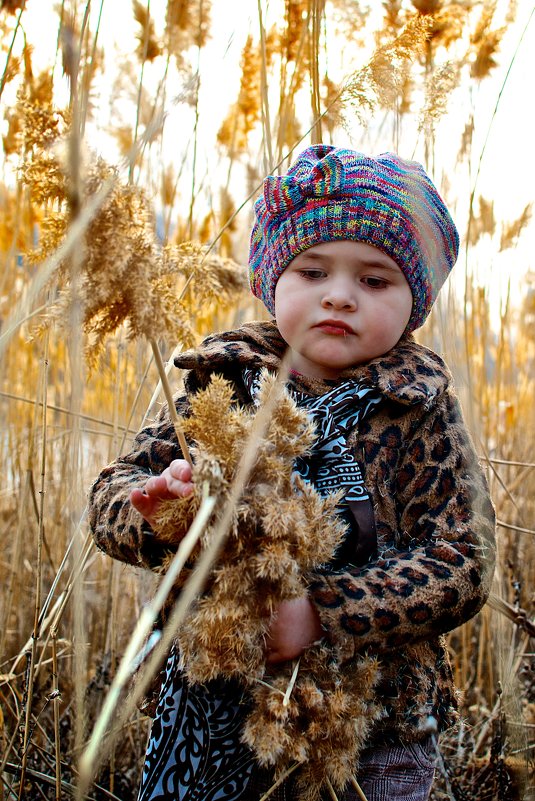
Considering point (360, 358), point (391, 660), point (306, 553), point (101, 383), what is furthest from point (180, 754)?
point (101, 383)

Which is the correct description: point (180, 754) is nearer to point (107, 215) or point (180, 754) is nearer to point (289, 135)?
point (107, 215)

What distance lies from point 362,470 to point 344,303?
0.20 m

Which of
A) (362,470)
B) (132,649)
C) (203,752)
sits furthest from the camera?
(362,470)

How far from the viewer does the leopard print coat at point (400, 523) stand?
31.0 inches

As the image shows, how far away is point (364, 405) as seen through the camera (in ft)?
3.04

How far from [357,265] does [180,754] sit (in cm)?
60

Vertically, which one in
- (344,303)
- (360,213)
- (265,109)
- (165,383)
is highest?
(265,109)

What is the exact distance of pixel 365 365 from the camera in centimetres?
95

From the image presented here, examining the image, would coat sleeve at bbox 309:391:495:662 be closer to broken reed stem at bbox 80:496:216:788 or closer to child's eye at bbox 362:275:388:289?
child's eye at bbox 362:275:388:289

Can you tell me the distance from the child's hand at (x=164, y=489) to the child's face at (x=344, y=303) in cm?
29

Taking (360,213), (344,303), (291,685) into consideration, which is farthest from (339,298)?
(291,685)

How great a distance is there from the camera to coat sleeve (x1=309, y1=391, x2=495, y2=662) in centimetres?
77

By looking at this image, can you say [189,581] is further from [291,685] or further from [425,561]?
[425,561]

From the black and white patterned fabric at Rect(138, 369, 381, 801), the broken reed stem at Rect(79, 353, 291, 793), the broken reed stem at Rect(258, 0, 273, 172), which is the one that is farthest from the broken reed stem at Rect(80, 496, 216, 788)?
the broken reed stem at Rect(258, 0, 273, 172)
